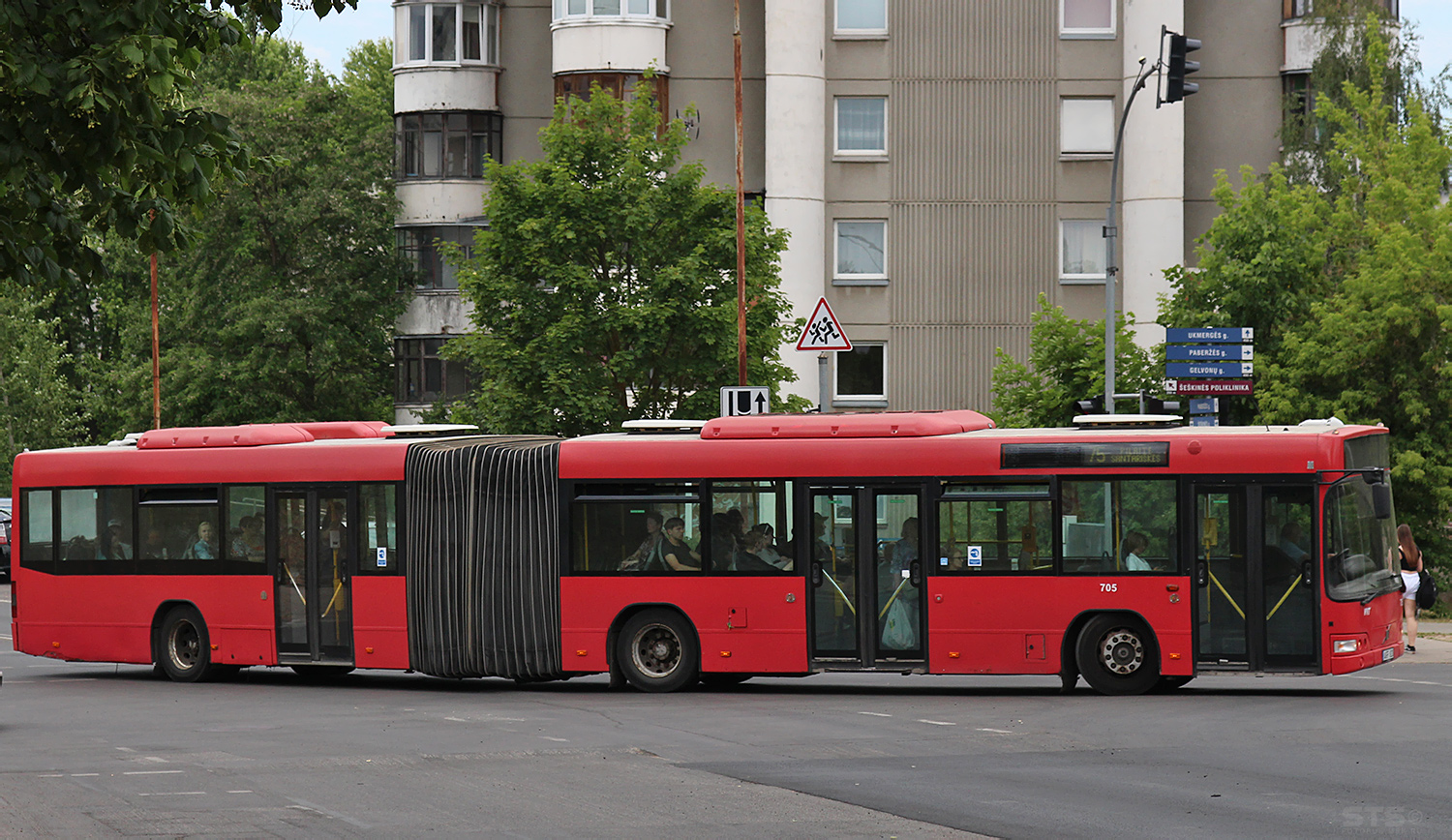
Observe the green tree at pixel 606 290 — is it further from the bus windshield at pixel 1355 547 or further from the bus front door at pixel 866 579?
the bus windshield at pixel 1355 547

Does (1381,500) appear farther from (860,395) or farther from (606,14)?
(606,14)

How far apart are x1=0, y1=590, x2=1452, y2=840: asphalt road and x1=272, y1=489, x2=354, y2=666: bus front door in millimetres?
505

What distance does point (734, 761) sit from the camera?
13.2m

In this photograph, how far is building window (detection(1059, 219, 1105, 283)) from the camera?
148ft

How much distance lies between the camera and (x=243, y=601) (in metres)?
20.2

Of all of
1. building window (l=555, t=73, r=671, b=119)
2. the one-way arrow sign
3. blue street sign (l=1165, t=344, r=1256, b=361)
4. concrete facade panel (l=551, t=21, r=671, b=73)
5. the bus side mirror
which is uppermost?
concrete facade panel (l=551, t=21, r=671, b=73)

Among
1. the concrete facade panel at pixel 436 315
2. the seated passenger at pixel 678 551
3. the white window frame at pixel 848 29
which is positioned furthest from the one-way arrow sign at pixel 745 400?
the concrete facade panel at pixel 436 315

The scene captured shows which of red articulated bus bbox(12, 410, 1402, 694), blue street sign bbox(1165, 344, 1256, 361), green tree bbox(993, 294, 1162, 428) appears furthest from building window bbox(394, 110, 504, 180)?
red articulated bus bbox(12, 410, 1402, 694)

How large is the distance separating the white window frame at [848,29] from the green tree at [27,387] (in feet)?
87.9

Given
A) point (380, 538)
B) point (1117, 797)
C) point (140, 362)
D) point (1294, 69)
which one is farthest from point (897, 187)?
point (1117, 797)

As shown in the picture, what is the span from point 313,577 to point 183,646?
2.04 metres

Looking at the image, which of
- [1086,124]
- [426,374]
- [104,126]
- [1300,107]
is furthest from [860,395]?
[104,126]

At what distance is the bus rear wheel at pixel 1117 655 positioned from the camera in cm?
1747

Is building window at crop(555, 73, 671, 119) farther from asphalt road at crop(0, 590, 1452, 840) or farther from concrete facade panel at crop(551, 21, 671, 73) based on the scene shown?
asphalt road at crop(0, 590, 1452, 840)
